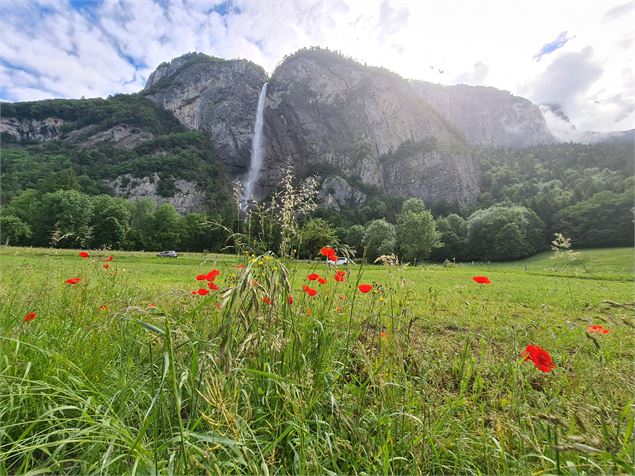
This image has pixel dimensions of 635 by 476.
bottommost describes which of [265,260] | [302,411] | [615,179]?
[302,411]

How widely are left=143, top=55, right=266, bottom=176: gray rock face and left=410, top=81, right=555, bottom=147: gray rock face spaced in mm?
100896

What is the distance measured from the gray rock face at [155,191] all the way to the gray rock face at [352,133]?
79.4 feet

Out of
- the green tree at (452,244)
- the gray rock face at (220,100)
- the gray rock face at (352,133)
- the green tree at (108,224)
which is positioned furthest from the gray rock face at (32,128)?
the green tree at (452,244)

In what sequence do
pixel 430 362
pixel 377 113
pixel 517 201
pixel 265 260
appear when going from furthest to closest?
pixel 377 113, pixel 517 201, pixel 430 362, pixel 265 260

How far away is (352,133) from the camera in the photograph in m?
132

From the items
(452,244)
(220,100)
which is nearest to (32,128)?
(220,100)

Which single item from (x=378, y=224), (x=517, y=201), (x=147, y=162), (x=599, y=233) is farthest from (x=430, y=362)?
(x=147, y=162)

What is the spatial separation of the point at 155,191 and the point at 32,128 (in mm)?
67742

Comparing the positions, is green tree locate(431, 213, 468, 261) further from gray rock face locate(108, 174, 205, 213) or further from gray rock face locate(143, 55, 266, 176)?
gray rock face locate(108, 174, 205, 213)

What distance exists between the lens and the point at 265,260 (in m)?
1.70

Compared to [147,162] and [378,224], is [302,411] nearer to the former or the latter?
[378,224]

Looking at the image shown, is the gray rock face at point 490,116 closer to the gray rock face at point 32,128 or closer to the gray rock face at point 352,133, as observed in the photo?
the gray rock face at point 352,133

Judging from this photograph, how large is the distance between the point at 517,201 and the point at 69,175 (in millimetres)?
127839

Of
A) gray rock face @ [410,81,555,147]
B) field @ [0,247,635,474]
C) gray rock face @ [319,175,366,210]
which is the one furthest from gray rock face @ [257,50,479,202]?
field @ [0,247,635,474]
